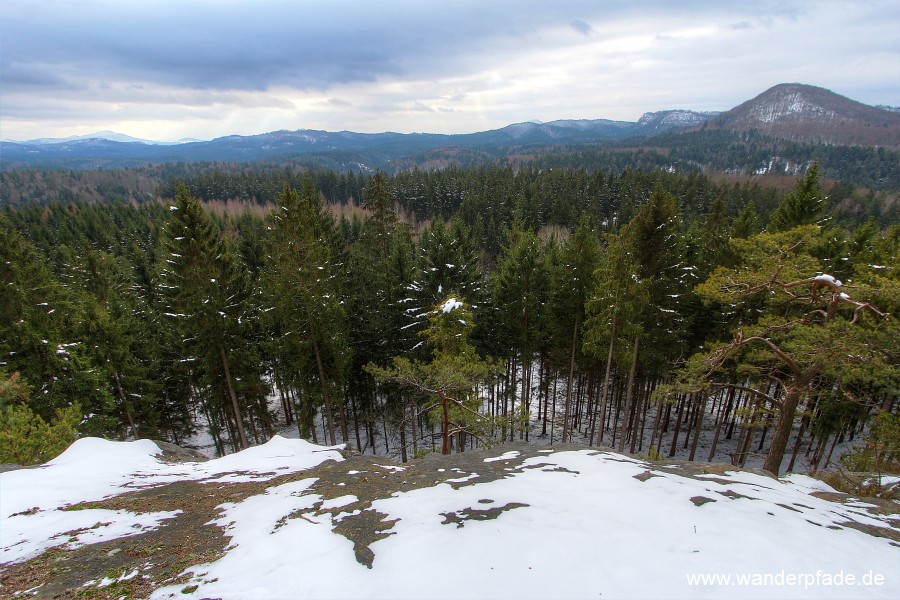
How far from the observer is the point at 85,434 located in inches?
661

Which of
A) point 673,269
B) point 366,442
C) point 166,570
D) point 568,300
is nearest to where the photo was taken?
point 166,570

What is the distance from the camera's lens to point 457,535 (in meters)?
5.50

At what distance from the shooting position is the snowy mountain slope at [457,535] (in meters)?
4.42

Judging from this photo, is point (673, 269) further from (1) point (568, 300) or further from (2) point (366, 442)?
(2) point (366, 442)

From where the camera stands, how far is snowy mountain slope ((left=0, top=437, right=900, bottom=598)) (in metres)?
4.42

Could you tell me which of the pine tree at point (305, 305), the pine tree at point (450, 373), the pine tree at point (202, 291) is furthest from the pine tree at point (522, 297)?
the pine tree at point (202, 291)

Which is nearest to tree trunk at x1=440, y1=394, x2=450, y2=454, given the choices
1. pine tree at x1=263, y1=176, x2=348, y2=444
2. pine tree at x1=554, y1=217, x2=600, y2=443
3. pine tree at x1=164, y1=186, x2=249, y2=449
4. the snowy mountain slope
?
the snowy mountain slope

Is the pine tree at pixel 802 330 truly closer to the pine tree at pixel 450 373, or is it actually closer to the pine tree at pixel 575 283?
the pine tree at pixel 450 373

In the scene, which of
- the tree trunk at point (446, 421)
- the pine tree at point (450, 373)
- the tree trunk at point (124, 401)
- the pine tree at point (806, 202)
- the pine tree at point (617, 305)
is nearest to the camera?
the pine tree at point (450, 373)

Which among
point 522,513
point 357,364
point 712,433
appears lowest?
point 712,433

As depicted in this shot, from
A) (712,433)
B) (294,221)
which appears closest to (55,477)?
(294,221)

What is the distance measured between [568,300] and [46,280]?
25.2 metres

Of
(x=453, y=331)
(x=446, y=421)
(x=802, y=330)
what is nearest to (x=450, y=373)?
(x=446, y=421)

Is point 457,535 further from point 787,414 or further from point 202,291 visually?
point 202,291
